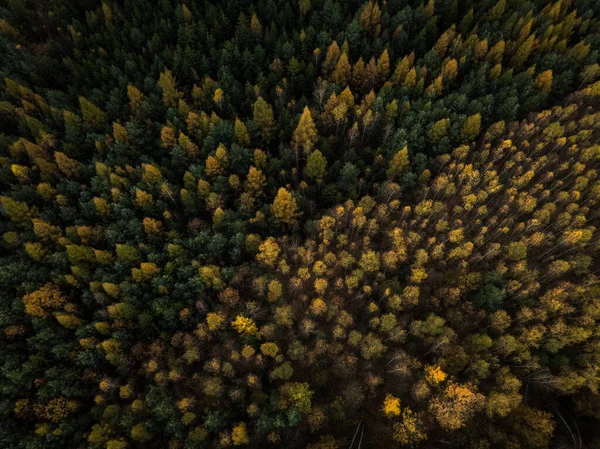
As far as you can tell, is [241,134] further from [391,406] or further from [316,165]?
[391,406]

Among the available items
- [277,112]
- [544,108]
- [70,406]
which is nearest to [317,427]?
[70,406]

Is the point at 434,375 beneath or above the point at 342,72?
beneath

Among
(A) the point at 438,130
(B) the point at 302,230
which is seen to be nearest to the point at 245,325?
(B) the point at 302,230

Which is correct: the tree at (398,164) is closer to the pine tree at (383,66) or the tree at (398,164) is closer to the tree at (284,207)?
the tree at (284,207)

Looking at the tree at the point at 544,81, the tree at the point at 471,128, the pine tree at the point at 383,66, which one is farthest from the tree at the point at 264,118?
the tree at the point at 544,81

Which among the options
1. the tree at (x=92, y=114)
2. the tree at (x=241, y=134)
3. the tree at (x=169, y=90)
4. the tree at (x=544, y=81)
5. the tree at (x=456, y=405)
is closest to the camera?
the tree at (x=456, y=405)

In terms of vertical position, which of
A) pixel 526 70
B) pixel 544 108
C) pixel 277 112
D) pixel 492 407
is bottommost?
pixel 492 407

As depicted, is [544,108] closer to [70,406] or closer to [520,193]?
[520,193]

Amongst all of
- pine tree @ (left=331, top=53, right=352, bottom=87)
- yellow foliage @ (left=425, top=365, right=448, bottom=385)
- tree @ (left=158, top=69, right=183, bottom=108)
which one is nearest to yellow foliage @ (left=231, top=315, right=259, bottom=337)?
yellow foliage @ (left=425, top=365, right=448, bottom=385)
